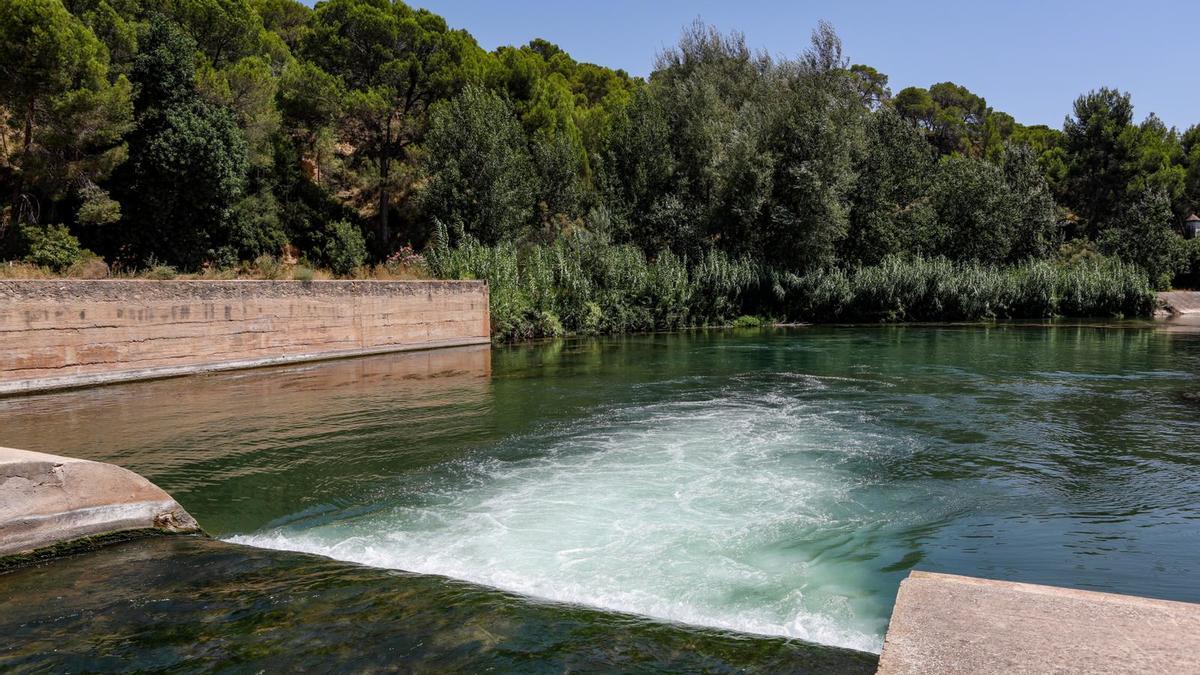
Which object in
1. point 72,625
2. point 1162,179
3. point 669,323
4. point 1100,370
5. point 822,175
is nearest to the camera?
point 72,625

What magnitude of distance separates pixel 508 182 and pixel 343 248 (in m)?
7.34

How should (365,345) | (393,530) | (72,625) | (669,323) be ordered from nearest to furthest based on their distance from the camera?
(72,625) < (393,530) < (365,345) < (669,323)

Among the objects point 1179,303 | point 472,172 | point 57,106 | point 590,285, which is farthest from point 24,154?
point 1179,303

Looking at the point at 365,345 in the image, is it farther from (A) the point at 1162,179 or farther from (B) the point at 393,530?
(A) the point at 1162,179

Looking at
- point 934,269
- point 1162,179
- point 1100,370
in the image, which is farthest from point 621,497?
point 1162,179

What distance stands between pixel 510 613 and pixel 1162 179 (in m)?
64.7

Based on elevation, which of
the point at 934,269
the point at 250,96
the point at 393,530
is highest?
the point at 250,96

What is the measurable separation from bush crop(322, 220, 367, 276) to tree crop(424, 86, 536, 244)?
3498mm

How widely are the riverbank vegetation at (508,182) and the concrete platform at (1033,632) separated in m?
17.6

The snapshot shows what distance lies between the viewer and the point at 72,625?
436cm

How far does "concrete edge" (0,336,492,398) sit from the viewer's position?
1284cm

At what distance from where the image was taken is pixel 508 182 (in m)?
31.5

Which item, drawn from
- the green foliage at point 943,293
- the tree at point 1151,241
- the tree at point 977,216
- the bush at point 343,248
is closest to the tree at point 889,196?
the tree at point 977,216

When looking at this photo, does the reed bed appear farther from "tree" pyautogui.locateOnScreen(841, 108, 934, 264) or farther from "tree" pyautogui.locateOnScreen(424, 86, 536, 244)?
"tree" pyautogui.locateOnScreen(424, 86, 536, 244)
